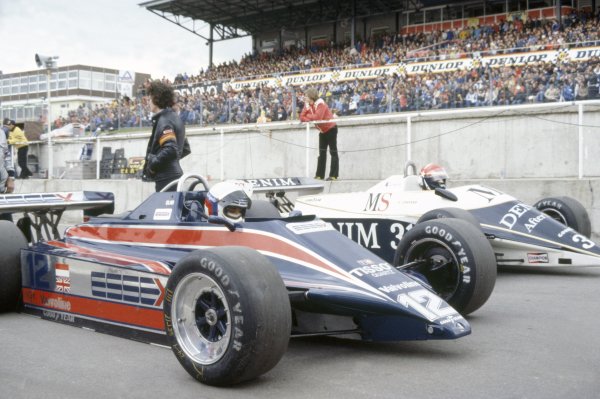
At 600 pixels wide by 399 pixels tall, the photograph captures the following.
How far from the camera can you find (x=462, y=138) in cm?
1337

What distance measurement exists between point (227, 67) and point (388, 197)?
35.0 metres

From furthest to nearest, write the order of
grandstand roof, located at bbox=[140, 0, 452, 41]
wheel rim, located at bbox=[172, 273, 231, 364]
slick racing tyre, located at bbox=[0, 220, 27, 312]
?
grandstand roof, located at bbox=[140, 0, 452, 41] < slick racing tyre, located at bbox=[0, 220, 27, 312] < wheel rim, located at bbox=[172, 273, 231, 364]

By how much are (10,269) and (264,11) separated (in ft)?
125

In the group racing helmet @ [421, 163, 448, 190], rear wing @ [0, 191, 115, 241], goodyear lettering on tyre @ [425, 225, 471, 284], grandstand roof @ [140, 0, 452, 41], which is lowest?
goodyear lettering on tyre @ [425, 225, 471, 284]

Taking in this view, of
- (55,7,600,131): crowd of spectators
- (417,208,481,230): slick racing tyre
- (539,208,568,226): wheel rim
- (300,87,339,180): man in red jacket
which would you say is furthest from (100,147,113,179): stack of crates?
(417,208,481,230): slick racing tyre

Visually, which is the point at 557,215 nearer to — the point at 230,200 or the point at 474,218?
the point at 474,218

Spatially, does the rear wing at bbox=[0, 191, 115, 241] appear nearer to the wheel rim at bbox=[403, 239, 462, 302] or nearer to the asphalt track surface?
the asphalt track surface

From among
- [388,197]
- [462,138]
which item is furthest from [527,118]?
[388,197]

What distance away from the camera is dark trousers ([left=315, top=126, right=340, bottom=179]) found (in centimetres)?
1316

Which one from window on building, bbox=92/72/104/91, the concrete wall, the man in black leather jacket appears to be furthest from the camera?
window on building, bbox=92/72/104/91

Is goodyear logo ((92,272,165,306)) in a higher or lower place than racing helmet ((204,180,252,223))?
lower

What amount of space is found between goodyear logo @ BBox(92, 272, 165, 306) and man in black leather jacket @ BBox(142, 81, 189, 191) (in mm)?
1683

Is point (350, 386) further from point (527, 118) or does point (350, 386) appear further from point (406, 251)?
point (527, 118)

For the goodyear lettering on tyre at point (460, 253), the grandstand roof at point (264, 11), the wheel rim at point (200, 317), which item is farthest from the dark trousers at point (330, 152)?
the grandstand roof at point (264, 11)
